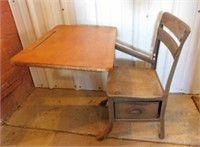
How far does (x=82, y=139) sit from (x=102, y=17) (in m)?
1.03

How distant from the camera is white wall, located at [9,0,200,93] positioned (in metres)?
1.49

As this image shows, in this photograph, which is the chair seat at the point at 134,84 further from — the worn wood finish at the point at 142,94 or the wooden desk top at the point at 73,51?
the wooden desk top at the point at 73,51

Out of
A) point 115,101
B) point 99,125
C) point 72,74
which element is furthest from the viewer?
point 72,74

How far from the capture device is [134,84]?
1322 millimetres

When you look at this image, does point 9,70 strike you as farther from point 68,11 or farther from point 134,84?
point 134,84

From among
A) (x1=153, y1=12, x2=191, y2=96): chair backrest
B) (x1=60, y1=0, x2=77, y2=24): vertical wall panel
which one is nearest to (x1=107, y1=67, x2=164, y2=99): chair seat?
(x1=153, y1=12, x2=191, y2=96): chair backrest

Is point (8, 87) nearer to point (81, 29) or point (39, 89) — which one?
point (39, 89)

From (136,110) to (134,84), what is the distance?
185 mm

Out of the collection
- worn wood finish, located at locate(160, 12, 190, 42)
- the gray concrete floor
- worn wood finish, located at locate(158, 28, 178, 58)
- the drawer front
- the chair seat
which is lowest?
the gray concrete floor

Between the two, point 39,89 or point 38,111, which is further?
point 39,89

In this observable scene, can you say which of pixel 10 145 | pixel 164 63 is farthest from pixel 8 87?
pixel 164 63

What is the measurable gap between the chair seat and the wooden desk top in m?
0.29

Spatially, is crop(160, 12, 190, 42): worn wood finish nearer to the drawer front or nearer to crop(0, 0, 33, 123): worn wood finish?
the drawer front

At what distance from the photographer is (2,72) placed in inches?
63.8
